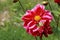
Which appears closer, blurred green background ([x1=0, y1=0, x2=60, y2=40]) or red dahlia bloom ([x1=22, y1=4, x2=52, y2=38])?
red dahlia bloom ([x1=22, y1=4, x2=52, y2=38])

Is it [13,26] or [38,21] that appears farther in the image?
[13,26]

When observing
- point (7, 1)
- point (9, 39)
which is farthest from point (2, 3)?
point (9, 39)

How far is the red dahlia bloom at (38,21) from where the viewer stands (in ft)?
5.66

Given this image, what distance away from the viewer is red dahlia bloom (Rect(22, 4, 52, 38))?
1727 mm

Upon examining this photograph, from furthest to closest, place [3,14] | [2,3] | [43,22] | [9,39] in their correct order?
[2,3]
[3,14]
[9,39]
[43,22]

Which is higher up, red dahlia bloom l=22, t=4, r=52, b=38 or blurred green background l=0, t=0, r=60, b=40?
red dahlia bloom l=22, t=4, r=52, b=38

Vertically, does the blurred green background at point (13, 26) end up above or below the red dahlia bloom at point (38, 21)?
below

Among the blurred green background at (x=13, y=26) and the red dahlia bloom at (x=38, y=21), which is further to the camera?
the blurred green background at (x=13, y=26)

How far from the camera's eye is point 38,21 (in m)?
1.75

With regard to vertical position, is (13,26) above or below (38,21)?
below

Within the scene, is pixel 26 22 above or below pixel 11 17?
above

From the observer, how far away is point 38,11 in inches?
70.7

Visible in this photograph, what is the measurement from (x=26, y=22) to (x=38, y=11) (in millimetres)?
117

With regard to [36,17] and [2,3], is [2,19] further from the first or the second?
[36,17]
